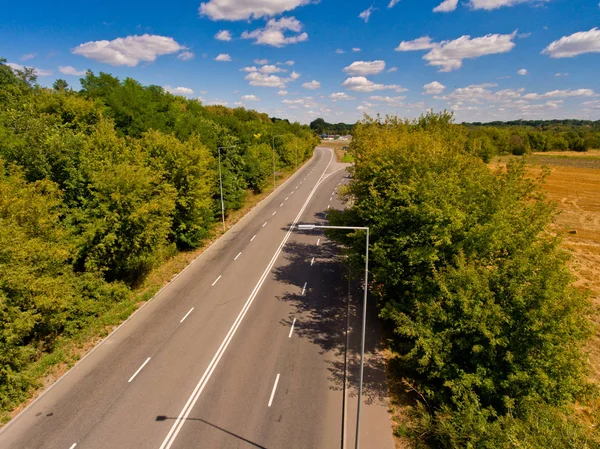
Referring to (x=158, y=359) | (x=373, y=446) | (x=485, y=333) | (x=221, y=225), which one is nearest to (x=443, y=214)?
(x=485, y=333)

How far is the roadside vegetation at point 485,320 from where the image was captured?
10.6 metres

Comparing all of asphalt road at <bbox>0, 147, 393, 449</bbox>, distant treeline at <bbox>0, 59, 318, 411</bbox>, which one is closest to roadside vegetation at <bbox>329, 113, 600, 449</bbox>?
asphalt road at <bbox>0, 147, 393, 449</bbox>

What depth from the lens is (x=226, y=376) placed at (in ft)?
49.6

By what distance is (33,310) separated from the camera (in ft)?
47.8

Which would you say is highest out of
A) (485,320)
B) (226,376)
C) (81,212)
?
(81,212)

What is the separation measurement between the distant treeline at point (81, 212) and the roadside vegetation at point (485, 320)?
16.0m

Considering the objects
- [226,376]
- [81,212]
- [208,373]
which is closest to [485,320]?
[226,376]

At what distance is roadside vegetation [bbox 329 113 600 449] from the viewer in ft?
34.8

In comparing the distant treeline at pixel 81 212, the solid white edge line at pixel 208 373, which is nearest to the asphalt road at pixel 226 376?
the solid white edge line at pixel 208 373

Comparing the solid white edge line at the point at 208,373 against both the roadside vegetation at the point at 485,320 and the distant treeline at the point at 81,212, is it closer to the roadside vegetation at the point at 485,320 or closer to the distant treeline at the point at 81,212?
the distant treeline at the point at 81,212

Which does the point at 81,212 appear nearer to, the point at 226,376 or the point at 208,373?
the point at 208,373

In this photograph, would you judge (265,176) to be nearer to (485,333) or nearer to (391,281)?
(391,281)

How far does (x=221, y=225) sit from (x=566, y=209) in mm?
53443

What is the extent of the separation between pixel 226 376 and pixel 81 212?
14.4 meters
